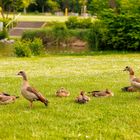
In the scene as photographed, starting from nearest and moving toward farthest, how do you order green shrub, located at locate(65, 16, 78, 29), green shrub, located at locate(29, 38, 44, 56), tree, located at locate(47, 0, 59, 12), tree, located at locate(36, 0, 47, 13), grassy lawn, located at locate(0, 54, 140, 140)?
grassy lawn, located at locate(0, 54, 140, 140) → green shrub, located at locate(29, 38, 44, 56) → green shrub, located at locate(65, 16, 78, 29) → tree, located at locate(47, 0, 59, 12) → tree, located at locate(36, 0, 47, 13)

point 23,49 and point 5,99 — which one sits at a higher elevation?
point 5,99

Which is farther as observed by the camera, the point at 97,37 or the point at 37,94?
the point at 97,37

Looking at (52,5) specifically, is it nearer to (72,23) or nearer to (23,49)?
(72,23)

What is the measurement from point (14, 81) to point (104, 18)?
20934 mm

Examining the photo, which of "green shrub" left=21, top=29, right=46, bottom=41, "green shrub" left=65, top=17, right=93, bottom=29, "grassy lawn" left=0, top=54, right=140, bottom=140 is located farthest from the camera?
"green shrub" left=65, top=17, right=93, bottom=29

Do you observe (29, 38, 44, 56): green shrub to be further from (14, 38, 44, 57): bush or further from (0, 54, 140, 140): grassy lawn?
(0, 54, 140, 140): grassy lawn

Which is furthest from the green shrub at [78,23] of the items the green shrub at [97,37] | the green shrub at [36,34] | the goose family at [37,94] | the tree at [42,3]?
the tree at [42,3]

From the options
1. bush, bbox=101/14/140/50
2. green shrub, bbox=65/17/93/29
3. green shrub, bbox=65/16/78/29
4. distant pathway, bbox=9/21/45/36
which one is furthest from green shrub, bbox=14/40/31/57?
distant pathway, bbox=9/21/45/36

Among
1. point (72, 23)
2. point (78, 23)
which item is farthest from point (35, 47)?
point (72, 23)

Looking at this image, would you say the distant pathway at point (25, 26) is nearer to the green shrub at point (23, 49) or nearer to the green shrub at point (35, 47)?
the green shrub at point (35, 47)

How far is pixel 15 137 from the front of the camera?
330 inches

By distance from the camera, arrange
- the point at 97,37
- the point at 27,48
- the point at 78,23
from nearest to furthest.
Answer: the point at 27,48
the point at 97,37
the point at 78,23

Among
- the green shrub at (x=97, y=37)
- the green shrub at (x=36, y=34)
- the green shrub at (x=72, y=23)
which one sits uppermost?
the green shrub at (x=97, y=37)

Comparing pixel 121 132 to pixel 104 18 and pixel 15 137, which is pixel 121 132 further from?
pixel 104 18
